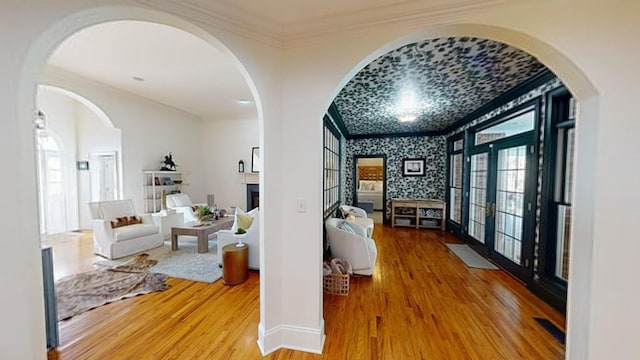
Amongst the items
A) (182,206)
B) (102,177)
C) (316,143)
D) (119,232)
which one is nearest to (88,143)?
(102,177)

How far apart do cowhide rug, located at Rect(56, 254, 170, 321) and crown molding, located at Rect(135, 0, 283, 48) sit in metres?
3.10

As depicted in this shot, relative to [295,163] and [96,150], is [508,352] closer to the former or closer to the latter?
[295,163]

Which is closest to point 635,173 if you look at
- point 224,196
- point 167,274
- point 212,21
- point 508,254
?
point 508,254

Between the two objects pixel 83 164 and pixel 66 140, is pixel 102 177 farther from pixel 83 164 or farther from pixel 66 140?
pixel 66 140

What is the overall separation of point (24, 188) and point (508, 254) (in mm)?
5227

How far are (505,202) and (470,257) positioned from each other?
3.93 ft

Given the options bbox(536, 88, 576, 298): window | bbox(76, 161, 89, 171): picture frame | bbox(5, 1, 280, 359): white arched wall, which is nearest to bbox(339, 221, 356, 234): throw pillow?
bbox(536, 88, 576, 298): window

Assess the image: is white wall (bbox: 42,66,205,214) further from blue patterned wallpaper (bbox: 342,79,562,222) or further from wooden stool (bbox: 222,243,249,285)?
blue patterned wallpaper (bbox: 342,79,562,222)

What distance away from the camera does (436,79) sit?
11.2 feet

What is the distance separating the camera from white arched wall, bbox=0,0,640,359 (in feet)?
4.07

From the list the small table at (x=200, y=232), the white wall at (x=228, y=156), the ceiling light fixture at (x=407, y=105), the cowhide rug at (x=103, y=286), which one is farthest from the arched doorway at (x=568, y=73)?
the white wall at (x=228, y=156)

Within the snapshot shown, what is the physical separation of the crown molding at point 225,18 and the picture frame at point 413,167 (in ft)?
20.3

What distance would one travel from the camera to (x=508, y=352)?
82.5 inches

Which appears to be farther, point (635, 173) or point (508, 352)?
point (508, 352)
